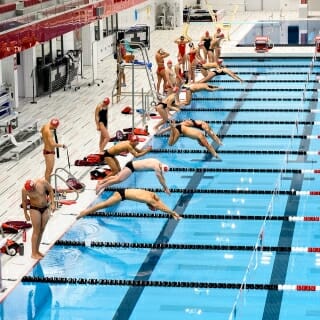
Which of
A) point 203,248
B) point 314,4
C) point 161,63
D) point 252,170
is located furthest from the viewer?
point 314,4

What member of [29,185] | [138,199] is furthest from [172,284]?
[29,185]

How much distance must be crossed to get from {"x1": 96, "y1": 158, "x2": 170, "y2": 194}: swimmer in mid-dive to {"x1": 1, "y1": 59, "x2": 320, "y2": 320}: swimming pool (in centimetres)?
40

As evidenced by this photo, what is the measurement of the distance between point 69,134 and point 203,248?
675 centimetres

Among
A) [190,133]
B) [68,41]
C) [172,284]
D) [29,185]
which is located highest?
[68,41]

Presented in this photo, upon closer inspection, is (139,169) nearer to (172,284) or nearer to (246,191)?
(246,191)

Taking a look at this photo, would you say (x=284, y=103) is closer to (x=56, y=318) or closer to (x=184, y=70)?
(x=184, y=70)

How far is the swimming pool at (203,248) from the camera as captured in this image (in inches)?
409

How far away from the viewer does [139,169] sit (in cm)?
1355

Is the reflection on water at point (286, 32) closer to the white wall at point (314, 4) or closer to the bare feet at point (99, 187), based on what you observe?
the white wall at point (314, 4)

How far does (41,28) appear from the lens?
19203mm

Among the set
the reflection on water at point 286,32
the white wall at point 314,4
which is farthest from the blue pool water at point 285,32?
the white wall at point 314,4

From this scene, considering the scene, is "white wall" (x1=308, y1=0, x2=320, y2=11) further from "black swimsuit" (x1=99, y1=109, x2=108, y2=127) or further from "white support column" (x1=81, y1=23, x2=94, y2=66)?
"black swimsuit" (x1=99, y1=109, x2=108, y2=127)

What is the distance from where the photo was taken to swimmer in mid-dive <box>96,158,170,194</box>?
1332cm

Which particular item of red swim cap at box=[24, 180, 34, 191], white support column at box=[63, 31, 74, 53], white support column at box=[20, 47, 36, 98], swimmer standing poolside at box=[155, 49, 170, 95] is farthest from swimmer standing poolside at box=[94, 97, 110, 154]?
white support column at box=[63, 31, 74, 53]
